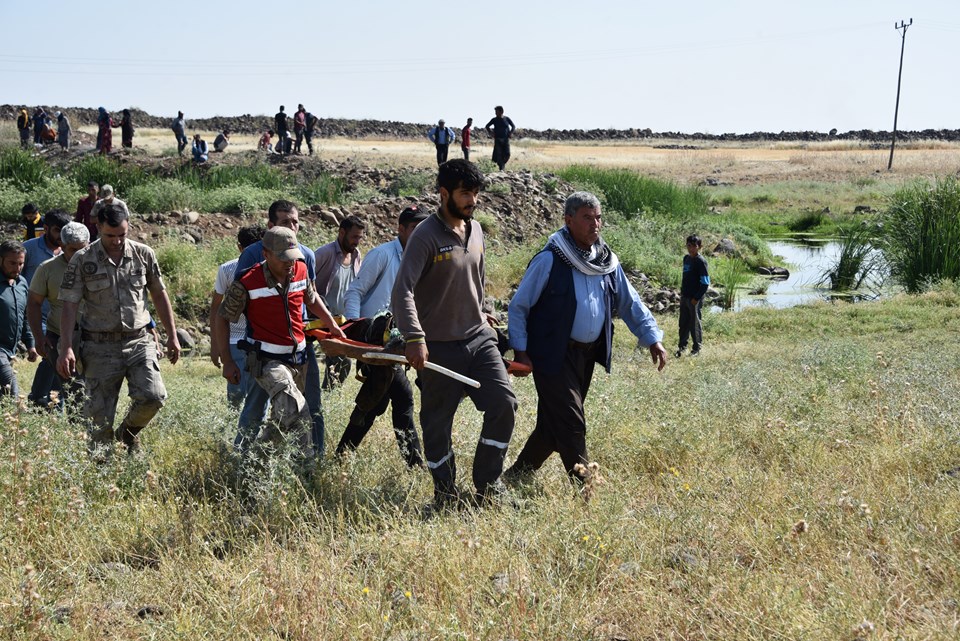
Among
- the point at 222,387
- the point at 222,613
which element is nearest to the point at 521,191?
the point at 222,387

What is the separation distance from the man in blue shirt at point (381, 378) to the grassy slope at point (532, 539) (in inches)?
6.7

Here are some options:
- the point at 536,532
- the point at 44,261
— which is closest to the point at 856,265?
the point at 44,261

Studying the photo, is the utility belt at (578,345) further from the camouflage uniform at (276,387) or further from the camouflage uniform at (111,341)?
the camouflage uniform at (111,341)

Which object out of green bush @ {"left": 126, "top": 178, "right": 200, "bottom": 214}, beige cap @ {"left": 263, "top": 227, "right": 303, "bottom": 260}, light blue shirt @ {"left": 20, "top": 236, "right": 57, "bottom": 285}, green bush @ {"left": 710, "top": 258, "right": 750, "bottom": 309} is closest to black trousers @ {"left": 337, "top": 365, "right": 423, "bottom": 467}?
beige cap @ {"left": 263, "top": 227, "right": 303, "bottom": 260}

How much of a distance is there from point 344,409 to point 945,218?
14631 mm

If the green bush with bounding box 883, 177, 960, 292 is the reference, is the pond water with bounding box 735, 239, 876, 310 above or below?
below

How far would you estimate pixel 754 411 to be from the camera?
22.3ft

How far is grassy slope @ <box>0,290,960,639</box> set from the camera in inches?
144

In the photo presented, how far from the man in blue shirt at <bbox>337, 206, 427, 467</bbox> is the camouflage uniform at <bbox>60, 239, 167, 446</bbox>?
4.10 ft

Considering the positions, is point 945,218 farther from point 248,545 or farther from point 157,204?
point 248,545

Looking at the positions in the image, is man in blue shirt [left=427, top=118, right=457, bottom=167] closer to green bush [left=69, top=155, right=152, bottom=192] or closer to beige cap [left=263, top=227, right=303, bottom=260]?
green bush [left=69, top=155, right=152, bottom=192]

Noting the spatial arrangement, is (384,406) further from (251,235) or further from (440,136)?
(440,136)

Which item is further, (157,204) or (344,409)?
(157,204)

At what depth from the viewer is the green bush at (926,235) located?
18.0 metres
